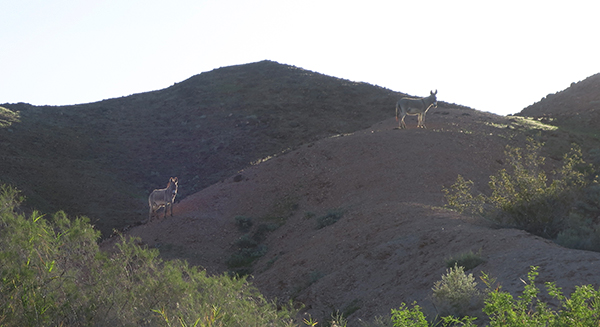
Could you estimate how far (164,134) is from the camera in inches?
1601

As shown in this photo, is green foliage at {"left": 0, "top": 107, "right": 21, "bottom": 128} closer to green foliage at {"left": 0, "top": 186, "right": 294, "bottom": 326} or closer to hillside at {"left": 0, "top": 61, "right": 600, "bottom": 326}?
hillside at {"left": 0, "top": 61, "right": 600, "bottom": 326}

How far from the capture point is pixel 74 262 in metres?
6.94

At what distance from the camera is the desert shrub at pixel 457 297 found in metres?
6.76

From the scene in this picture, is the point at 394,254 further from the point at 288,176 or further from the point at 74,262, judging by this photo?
the point at 288,176

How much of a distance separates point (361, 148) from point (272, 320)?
15.2m

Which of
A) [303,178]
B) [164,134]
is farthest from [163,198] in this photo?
[164,134]

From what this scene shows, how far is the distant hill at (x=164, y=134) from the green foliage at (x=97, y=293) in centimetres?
1733

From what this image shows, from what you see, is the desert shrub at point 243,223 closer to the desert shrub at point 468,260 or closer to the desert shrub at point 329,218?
the desert shrub at point 329,218

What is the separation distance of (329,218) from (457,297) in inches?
354

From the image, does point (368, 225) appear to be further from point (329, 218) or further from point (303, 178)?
point (303, 178)

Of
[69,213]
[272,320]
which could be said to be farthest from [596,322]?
[69,213]

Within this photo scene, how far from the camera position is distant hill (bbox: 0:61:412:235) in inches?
1073

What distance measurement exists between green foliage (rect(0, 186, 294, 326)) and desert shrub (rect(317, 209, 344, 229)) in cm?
872

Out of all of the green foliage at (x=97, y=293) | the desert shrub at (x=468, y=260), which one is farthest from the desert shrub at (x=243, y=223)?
the green foliage at (x=97, y=293)
